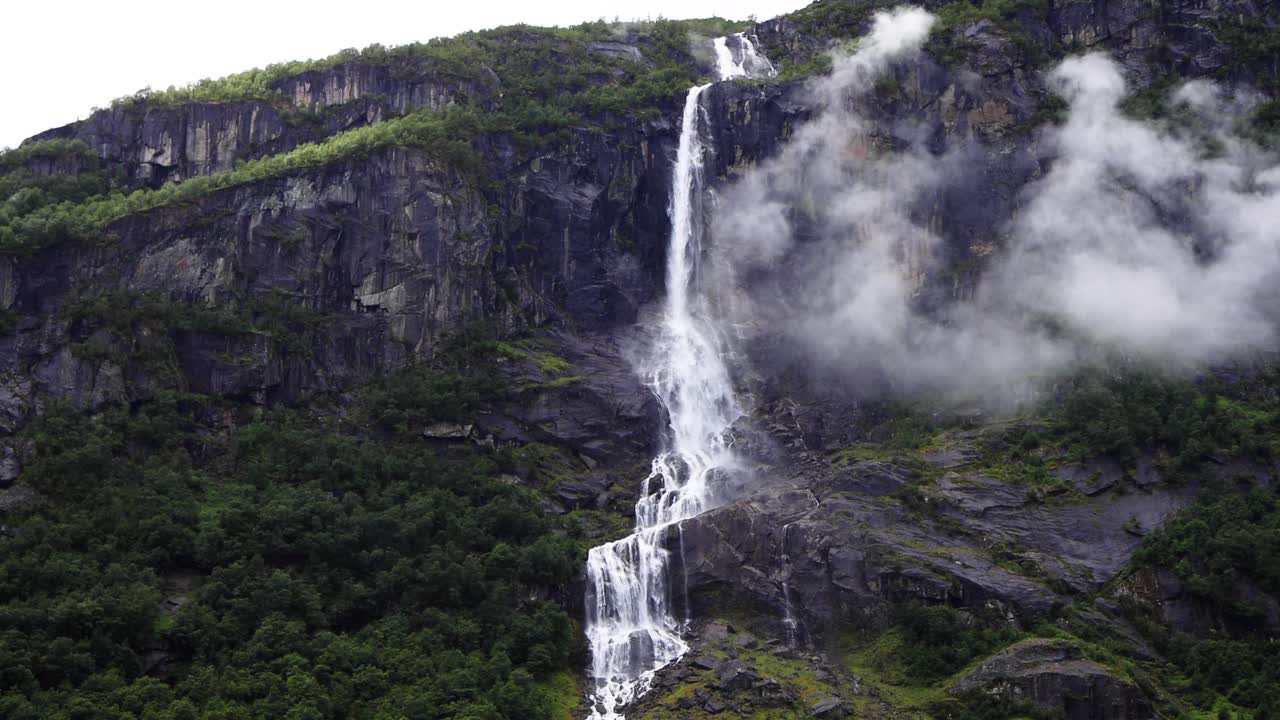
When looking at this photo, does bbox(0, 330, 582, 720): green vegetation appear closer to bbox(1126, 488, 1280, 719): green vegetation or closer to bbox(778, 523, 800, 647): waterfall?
bbox(778, 523, 800, 647): waterfall

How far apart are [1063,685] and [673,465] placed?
95.5 ft

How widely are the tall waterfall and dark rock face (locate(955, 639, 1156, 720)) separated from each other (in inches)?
636

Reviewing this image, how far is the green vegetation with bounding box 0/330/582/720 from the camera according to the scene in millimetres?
56594

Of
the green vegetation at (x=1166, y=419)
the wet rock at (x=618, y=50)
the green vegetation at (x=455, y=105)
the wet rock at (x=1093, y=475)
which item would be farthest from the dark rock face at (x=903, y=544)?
the wet rock at (x=618, y=50)

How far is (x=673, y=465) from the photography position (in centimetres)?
8125

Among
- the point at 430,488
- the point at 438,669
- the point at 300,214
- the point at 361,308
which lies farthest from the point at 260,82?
the point at 438,669

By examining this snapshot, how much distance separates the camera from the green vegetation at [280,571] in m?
56.6

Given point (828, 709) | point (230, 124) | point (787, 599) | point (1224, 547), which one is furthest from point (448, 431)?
point (1224, 547)

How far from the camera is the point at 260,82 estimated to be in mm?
99438

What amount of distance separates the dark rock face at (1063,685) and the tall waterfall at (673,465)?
16.1m

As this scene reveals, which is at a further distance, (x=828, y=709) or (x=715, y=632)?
(x=715, y=632)

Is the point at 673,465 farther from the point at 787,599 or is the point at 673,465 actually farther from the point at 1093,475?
the point at 1093,475

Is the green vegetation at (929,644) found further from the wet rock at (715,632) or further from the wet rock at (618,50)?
the wet rock at (618,50)

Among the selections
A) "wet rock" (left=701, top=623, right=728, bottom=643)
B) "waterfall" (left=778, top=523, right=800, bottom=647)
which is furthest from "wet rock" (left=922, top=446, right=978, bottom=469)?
"wet rock" (left=701, top=623, right=728, bottom=643)
